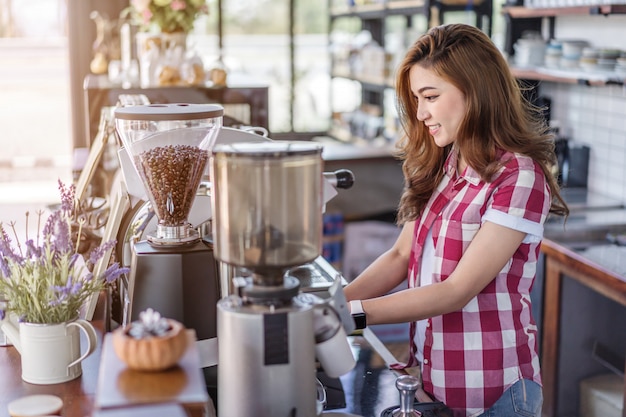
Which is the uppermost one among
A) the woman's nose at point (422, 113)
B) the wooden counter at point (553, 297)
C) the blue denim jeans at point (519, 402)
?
the woman's nose at point (422, 113)

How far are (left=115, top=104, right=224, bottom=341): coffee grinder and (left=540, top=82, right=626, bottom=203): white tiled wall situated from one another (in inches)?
99.3

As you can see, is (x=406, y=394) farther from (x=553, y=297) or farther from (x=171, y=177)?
(x=553, y=297)

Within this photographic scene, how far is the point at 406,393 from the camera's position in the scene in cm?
131

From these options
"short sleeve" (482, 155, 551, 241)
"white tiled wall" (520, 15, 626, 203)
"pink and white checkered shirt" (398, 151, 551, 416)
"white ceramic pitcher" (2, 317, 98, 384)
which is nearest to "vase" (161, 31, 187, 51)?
"white tiled wall" (520, 15, 626, 203)

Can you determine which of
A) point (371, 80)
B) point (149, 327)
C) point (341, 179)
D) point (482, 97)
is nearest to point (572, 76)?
point (482, 97)

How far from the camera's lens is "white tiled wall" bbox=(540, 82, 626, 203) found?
12.0 ft

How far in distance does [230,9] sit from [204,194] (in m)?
5.26

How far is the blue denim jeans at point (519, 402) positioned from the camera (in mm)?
1750

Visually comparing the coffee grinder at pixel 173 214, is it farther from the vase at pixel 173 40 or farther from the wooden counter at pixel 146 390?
the vase at pixel 173 40

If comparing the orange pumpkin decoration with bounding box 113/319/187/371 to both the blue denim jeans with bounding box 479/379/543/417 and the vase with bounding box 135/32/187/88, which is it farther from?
the vase with bounding box 135/32/187/88

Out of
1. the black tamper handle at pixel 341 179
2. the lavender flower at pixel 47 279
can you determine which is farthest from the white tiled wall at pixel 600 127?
the lavender flower at pixel 47 279

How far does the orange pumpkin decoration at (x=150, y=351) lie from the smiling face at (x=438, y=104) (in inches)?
37.3

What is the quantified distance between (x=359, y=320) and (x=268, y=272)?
43 centimetres

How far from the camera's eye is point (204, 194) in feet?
5.43
